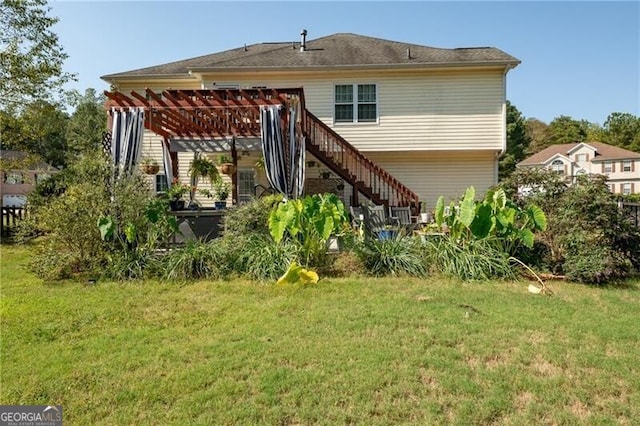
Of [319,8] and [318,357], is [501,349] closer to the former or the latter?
[318,357]

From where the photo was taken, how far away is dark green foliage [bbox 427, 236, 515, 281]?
638 cm

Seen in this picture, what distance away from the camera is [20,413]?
2.80 m

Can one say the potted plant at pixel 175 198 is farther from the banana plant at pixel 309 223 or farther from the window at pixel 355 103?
the window at pixel 355 103

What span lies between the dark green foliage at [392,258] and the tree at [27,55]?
11.6 metres

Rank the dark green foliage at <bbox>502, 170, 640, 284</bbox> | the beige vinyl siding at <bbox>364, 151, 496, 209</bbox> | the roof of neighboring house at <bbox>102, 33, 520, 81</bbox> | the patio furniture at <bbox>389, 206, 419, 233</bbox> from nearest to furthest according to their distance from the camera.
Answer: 1. the dark green foliage at <bbox>502, 170, 640, 284</bbox>
2. the patio furniture at <bbox>389, 206, 419, 233</bbox>
3. the roof of neighboring house at <bbox>102, 33, 520, 81</bbox>
4. the beige vinyl siding at <bbox>364, 151, 496, 209</bbox>

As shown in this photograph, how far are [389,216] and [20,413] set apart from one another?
9.20 meters

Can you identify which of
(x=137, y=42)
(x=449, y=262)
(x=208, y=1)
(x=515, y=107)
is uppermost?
(x=515, y=107)

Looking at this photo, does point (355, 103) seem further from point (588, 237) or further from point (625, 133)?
point (625, 133)

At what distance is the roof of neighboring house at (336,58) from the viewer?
41.7 ft

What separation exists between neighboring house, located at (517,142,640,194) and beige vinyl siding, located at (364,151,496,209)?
25876mm

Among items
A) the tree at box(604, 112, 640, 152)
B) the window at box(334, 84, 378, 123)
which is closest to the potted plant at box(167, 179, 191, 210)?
the window at box(334, 84, 378, 123)

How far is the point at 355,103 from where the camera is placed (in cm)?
1331

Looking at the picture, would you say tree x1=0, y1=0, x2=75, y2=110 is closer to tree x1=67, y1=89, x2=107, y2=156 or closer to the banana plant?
the banana plant

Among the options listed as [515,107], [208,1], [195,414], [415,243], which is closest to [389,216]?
[415,243]
